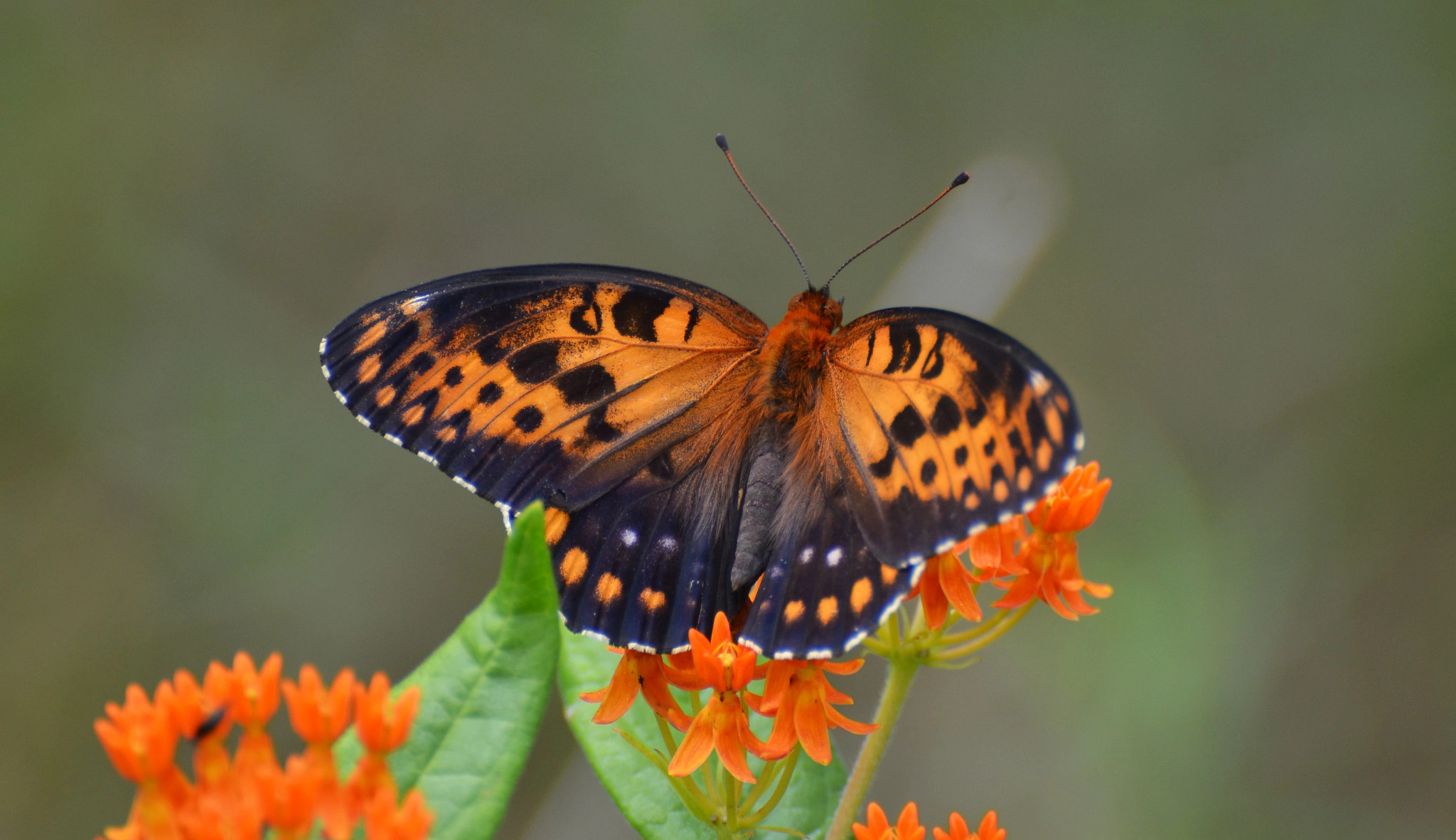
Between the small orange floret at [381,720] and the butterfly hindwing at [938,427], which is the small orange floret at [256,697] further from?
the butterfly hindwing at [938,427]

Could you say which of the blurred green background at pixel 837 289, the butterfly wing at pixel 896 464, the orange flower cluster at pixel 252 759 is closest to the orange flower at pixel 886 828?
the butterfly wing at pixel 896 464

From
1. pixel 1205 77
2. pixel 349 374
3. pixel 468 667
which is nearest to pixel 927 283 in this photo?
pixel 349 374

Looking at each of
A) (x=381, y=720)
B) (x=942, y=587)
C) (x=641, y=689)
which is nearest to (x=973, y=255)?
(x=942, y=587)

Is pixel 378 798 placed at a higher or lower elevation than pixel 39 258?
lower

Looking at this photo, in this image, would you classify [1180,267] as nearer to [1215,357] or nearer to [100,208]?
[1215,357]

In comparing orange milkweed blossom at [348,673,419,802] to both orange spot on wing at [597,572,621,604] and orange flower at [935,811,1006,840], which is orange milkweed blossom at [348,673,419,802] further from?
orange flower at [935,811,1006,840]

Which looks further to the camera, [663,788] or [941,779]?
[941,779]
